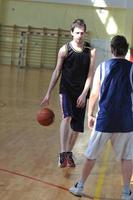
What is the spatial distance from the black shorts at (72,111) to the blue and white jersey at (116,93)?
1.50 m

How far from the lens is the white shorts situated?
4.55 meters

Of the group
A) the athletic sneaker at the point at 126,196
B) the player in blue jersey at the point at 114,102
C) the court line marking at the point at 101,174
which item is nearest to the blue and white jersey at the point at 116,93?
the player in blue jersey at the point at 114,102

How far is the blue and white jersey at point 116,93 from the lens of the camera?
4.52 m

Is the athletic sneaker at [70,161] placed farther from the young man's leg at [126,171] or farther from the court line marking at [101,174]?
the young man's leg at [126,171]

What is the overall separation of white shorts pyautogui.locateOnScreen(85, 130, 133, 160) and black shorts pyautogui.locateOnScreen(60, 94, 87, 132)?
147cm

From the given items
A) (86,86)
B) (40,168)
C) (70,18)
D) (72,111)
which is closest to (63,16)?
(70,18)

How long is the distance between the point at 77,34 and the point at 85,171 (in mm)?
1854

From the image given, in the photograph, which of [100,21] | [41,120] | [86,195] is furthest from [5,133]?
[100,21]

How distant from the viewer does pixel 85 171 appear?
→ 4711 mm

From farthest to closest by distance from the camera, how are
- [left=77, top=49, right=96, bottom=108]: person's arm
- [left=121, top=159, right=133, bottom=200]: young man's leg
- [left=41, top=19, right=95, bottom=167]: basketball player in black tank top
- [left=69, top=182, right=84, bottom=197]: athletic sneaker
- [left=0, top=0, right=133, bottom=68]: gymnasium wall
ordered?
[left=0, top=0, right=133, bottom=68]: gymnasium wall, [left=41, top=19, right=95, bottom=167]: basketball player in black tank top, [left=77, top=49, right=96, bottom=108]: person's arm, [left=69, top=182, right=84, bottom=197]: athletic sneaker, [left=121, top=159, right=133, bottom=200]: young man's leg

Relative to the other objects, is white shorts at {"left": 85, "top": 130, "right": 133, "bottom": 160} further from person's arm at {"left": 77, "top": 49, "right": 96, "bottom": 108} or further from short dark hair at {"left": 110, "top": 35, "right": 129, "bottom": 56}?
person's arm at {"left": 77, "top": 49, "right": 96, "bottom": 108}

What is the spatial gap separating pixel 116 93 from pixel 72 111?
64.3 inches

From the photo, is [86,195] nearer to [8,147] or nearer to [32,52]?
[8,147]

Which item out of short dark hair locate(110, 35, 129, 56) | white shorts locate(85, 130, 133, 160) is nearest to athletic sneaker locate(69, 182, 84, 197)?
white shorts locate(85, 130, 133, 160)
